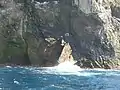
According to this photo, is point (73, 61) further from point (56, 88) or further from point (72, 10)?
point (56, 88)

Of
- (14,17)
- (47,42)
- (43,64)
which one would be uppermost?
(14,17)

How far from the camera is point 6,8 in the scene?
2650 inches

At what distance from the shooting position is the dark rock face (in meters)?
66.6

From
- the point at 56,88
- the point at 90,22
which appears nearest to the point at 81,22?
the point at 90,22

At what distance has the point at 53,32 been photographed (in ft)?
221

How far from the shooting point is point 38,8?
67.9 metres

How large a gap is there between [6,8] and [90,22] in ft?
53.6

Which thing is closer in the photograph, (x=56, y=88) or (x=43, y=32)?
(x=56, y=88)

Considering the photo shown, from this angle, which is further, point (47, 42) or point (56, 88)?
point (47, 42)

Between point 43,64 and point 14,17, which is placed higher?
point 14,17

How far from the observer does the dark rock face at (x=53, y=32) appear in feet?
219

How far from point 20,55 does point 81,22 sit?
1335 cm

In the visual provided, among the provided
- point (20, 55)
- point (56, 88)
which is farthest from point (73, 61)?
point (56, 88)

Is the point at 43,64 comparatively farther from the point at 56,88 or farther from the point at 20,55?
the point at 56,88
